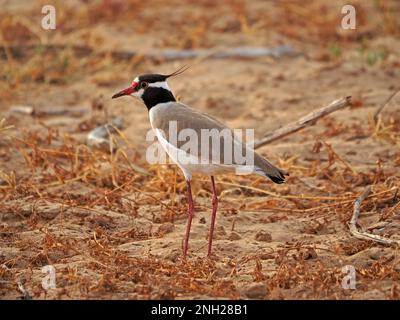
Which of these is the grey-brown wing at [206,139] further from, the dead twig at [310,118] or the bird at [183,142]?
the dead twig at [310,118]

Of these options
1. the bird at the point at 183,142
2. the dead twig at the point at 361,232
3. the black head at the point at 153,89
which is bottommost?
the dead twig at the point at 361,232

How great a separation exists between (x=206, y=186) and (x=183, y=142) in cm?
134

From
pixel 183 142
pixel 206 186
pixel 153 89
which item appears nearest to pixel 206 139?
pixel 183 142

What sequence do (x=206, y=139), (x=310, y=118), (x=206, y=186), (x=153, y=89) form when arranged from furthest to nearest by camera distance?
(x=206, y=186), (x=310, y=118), (x=153, y=89), (x=206, y=139)

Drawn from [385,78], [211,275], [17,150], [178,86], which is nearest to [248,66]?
[178,86]

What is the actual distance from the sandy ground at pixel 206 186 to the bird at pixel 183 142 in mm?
A: 451

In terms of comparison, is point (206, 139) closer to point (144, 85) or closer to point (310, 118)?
point (144, 85)

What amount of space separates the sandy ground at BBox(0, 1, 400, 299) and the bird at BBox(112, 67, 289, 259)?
0.45m

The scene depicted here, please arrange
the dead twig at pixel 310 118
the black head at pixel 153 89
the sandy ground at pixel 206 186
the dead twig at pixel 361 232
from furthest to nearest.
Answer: the dead twig at pixel 310 118 → the black head at pixel 153 89 → the dead twig at pixel 361 232 → the sandy ground at pixel 206 186

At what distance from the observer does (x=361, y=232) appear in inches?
208

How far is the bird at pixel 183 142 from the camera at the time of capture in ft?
16.6

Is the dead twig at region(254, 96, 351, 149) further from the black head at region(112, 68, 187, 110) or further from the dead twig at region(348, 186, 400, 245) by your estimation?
the black head at region(112, 68, 187, 110)

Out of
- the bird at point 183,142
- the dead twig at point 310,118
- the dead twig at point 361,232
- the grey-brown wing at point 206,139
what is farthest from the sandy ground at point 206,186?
the grey-brown wing at point 206,139
